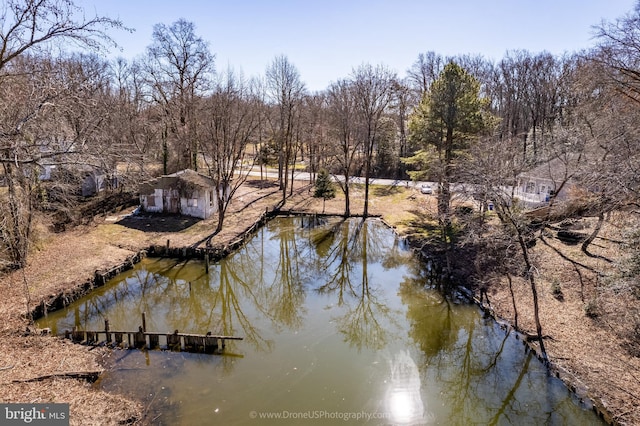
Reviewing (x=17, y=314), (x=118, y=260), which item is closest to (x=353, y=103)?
(x=118, y=260)

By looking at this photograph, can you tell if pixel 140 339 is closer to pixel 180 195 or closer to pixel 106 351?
pixel 106 351

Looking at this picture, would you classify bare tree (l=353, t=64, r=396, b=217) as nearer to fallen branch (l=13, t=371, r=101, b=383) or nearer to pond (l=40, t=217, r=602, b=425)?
pond (l=40, t=217, r=602, b=425)

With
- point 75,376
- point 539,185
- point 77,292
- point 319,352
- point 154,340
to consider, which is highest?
point 539,185

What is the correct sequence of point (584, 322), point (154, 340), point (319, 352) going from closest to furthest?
point (154, 340), point (319, 352), point (584, 322)

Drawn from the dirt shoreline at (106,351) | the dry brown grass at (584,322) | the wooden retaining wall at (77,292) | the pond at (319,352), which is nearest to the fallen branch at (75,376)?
the dirt shoreline at (106,351)

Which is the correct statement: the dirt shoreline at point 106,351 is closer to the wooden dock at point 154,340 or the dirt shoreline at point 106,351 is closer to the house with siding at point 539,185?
the wooden dock at point 154,340

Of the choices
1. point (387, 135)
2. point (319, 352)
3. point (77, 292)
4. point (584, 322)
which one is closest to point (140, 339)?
point (77, 292)
